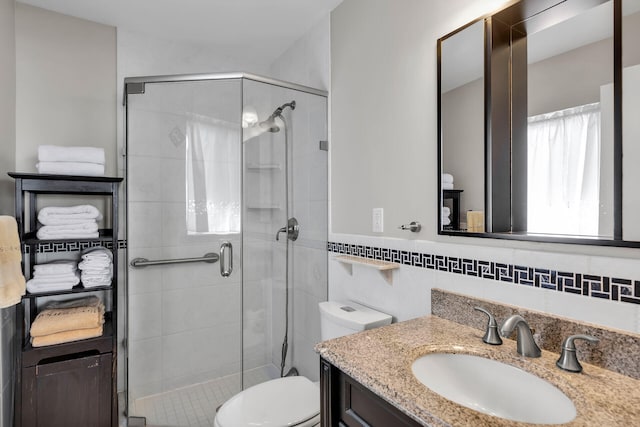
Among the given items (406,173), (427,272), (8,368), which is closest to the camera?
(427,272)

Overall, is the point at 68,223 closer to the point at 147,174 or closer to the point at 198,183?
the point at 147,174

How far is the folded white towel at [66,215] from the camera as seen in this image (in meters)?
1.72

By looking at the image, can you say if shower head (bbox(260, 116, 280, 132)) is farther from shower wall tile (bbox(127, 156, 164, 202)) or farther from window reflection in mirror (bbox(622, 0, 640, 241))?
window reflection in mirror (bbox(622, 0, 640, 241))

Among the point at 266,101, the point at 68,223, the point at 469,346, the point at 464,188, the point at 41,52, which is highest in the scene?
the point at 41,52

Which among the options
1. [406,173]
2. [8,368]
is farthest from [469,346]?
[8,368]

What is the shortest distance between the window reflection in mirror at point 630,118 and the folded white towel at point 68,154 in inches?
86.2

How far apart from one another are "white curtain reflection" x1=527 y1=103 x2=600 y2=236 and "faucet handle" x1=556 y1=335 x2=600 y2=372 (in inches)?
12.3

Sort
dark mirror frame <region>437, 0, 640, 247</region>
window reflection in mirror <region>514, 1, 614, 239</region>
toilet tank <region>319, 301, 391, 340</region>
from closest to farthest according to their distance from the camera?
window reflection in mirror <region>514, 1, 614, 239</region> < dark mirror frame <region>437, 0, 640, 247</region> < toilet tank <region>319, 301, 391, 340</region>

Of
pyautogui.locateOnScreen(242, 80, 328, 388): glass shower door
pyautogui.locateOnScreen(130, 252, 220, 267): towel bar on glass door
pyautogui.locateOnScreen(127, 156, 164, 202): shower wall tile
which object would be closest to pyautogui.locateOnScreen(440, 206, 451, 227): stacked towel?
pyautogui.locateOnScreen(242, 80, 328, 388): glass shower door

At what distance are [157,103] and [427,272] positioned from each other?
166 centimetres

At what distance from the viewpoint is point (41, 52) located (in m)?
1.99

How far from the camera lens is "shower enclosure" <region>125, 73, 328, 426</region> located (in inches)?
72.1

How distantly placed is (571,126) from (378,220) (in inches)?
33.3

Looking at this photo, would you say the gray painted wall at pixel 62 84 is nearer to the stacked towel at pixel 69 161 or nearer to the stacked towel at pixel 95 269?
the stacked towel at pixel 69 161
